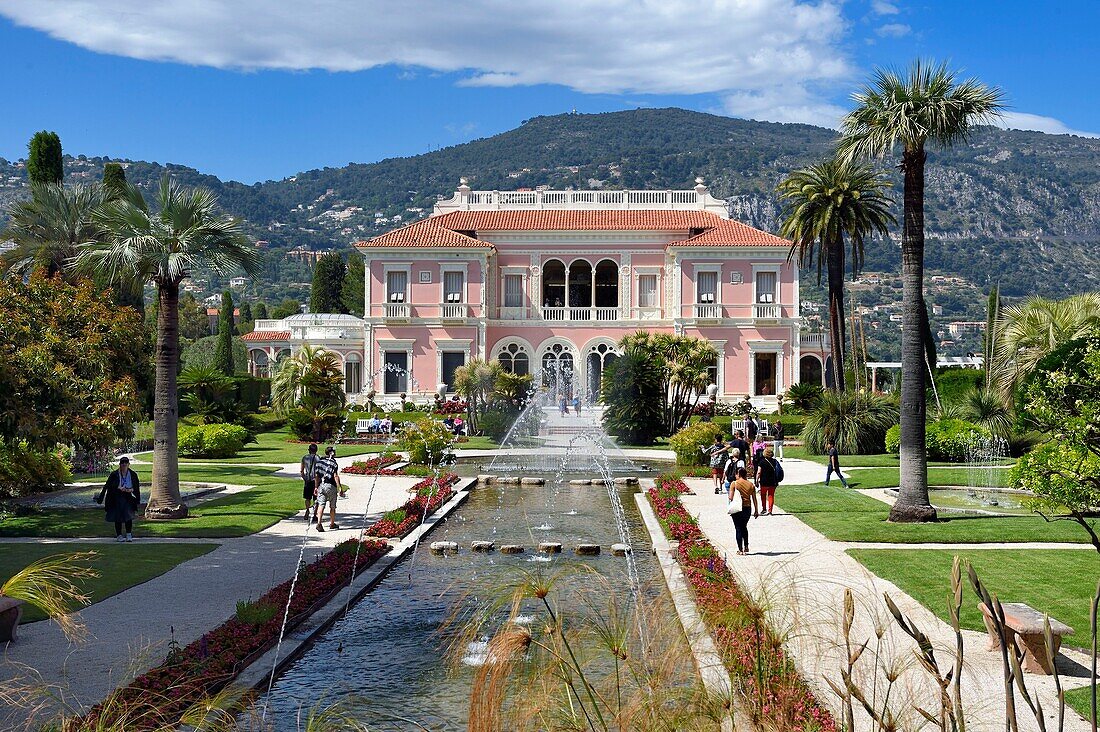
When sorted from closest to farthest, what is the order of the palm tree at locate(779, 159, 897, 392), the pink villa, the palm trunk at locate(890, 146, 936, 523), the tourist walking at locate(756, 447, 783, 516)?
1. the palm trunk at locate(890, 146, 936, 523)
2. the tourist walking at locate(756, 447, 783, 516)
3. the palm tree at locate(779, 159, 897, 392)
4. the pink villa

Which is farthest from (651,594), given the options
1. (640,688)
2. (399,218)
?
(399,218)

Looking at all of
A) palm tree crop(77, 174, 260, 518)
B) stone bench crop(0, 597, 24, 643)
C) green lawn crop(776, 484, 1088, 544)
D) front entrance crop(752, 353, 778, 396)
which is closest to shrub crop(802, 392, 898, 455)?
green lawn crop(776, 484, 1088, 544)

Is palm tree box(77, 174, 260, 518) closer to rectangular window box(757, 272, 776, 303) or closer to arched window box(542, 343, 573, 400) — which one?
arched window box(542, 343, 573, 400)

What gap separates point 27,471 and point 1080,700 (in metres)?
17.8

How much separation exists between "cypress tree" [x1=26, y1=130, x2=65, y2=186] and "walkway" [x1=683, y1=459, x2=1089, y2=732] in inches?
974

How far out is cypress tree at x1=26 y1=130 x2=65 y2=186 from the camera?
32.5m

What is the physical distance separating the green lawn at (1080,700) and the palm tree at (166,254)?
46.2 ft

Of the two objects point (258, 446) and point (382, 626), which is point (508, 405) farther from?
point (382, 626)

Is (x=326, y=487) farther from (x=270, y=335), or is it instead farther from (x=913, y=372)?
(x=270, y=335)

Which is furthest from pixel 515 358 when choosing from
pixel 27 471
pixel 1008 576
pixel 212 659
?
pixel 212 659

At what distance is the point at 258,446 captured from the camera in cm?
3409

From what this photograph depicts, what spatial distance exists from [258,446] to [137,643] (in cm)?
2552

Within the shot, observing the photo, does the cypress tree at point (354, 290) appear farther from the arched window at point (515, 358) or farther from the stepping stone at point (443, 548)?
the stepping stone at point (443, 548)

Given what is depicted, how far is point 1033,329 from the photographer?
94.6 ft
